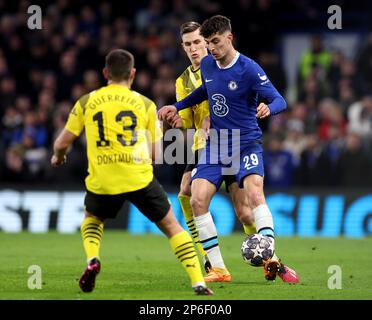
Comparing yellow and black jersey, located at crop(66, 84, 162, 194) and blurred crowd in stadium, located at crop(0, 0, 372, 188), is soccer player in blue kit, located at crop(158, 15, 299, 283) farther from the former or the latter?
blurred crowd in stadium, located at crop(0, 0, 372, 188)

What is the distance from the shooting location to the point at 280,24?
22.7 meters

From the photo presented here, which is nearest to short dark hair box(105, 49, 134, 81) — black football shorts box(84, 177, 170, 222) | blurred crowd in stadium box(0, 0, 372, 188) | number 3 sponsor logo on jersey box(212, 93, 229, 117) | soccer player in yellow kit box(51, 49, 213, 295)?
soccer player in yellow kit box(51, 49, 213, 295)

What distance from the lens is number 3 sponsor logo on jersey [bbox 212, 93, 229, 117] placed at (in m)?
10.4

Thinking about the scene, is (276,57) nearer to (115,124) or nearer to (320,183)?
(320,183)

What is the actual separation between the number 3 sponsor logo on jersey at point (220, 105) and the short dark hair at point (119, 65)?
169 cm

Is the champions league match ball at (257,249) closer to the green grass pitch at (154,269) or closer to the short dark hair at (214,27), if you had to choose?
the green grass pitch at (154,269)

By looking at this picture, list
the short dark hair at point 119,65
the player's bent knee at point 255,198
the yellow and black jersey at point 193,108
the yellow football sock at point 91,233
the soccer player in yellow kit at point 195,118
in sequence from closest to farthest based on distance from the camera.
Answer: the short dark hair at point 119,65
the yellow football sock at point 91,233
the player's bent knee at point 255,198
the soccer player in yellow kit at point 195,118
the yellow and black jersey at point 193,108

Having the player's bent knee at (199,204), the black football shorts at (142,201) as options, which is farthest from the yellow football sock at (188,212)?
the black football shorts at (142,201)

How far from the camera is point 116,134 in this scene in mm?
8922

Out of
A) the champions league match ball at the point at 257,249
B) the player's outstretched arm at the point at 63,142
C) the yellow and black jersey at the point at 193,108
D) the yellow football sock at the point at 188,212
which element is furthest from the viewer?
the yellow football sock at the point at 188,212

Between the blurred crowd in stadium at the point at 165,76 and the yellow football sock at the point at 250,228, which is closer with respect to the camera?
the yellow football sock at the point at 250,228

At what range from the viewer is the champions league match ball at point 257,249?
993cm

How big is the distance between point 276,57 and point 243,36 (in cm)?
81
